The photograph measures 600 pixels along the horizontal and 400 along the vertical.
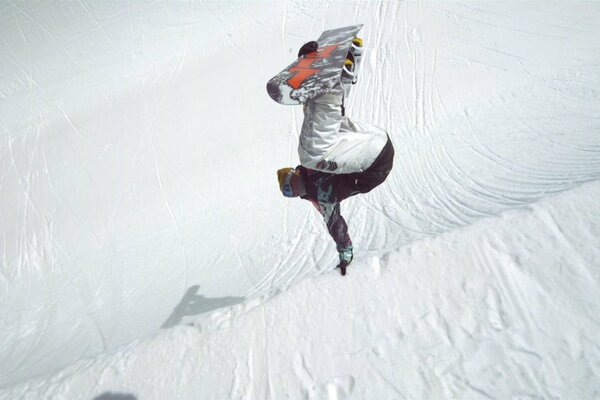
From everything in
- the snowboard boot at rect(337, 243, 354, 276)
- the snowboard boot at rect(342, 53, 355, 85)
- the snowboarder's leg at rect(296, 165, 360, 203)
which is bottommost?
the snowboard boot at rect(337, 243, 354, 276)

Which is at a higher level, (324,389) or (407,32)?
(407,32)

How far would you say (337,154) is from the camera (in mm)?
1829

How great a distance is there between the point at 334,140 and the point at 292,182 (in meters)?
0.44

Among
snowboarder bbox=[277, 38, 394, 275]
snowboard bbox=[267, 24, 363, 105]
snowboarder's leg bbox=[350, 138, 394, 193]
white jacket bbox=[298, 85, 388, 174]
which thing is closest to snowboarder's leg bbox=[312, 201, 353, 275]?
snowboarder bbox=[277, 38, 394, 275]

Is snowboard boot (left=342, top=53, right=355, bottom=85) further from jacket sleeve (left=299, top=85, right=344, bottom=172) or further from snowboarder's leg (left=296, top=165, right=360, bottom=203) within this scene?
snowboarder's leg (left=296, top=165, right=360, bottom=203)

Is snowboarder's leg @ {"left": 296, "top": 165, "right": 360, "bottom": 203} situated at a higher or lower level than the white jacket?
lower

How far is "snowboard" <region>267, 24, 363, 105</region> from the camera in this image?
66.7 inches

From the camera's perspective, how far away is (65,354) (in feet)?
11.0

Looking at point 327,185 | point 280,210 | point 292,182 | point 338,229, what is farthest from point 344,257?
point 280,210

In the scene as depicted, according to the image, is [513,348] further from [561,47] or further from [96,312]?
[561,47]

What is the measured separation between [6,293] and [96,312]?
5.71 ft

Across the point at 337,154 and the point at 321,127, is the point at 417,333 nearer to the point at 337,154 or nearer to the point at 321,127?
the point at 337,154

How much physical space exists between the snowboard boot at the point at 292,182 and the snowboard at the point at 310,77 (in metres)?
0.49

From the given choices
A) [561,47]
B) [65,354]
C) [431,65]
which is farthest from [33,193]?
[561,47]
